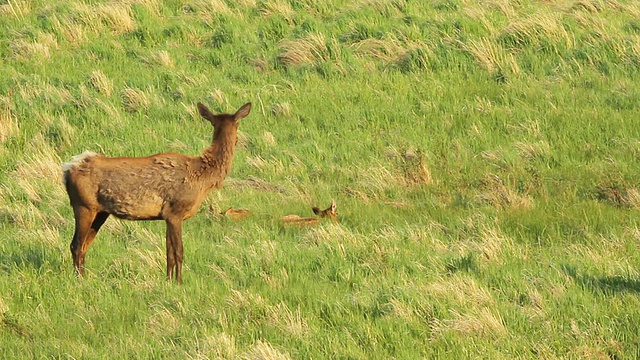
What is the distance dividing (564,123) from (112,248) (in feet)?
23.8

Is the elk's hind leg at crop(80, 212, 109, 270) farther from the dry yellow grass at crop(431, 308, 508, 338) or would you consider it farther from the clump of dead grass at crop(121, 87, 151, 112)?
the clump of dead grass at crop(121, 87, 151, 112)

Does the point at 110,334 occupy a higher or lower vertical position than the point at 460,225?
higher

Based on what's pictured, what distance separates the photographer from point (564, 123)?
1562cm

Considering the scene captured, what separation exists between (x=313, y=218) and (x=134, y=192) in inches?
103

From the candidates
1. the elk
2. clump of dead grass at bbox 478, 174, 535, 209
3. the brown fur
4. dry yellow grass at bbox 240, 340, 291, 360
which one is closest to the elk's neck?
the elk

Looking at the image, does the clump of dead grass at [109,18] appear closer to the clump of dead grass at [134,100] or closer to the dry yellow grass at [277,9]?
the dry yellow grass at [277,9]

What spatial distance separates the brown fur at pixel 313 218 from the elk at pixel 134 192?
177cm

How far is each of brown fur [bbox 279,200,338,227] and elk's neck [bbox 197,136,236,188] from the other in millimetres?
1502

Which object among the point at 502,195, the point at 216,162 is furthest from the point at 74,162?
the point at 502,195

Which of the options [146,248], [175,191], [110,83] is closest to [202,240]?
[146,248]

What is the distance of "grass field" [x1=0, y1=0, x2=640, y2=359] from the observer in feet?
28.4

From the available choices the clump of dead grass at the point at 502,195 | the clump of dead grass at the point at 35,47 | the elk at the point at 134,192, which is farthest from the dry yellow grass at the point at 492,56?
the elk at the point at 134,192

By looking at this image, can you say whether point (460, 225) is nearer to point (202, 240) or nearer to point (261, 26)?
point (202, 240)

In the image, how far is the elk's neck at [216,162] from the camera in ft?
35.3
